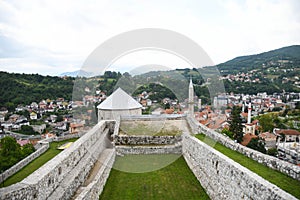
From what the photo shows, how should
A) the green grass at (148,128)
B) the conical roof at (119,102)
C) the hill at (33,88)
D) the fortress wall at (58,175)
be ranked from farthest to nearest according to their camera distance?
1. the hill at (33,88)
2. the conical roof at (119,102)
3. the green grass at (148,128)
4. the fortress wall at (58,175)

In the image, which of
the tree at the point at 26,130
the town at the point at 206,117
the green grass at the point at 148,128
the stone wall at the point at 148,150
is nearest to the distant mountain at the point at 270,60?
the town at the point at 206,117

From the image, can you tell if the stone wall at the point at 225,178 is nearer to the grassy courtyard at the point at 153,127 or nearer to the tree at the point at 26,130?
the grassy courtyard at the point at 153,127

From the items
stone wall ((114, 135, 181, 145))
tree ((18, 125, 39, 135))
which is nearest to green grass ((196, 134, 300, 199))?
stone wall ((114, 135, 181, 145))

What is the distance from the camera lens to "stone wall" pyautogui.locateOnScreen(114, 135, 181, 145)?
11617 mm

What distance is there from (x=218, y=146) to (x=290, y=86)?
7261 centimetres

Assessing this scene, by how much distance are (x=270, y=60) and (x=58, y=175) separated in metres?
84.5

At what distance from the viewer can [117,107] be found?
17.2 meters

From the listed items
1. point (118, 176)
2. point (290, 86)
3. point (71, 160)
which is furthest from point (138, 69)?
point (290, 86)

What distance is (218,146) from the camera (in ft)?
26.5

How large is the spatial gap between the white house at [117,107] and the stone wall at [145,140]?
5416 millimetres

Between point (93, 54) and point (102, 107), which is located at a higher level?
point (93, 54)

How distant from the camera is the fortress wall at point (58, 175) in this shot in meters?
3.80

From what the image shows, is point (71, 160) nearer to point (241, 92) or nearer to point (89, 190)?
point (89, 190)

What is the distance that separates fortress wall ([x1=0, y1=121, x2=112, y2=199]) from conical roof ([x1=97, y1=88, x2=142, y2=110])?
818 cm
